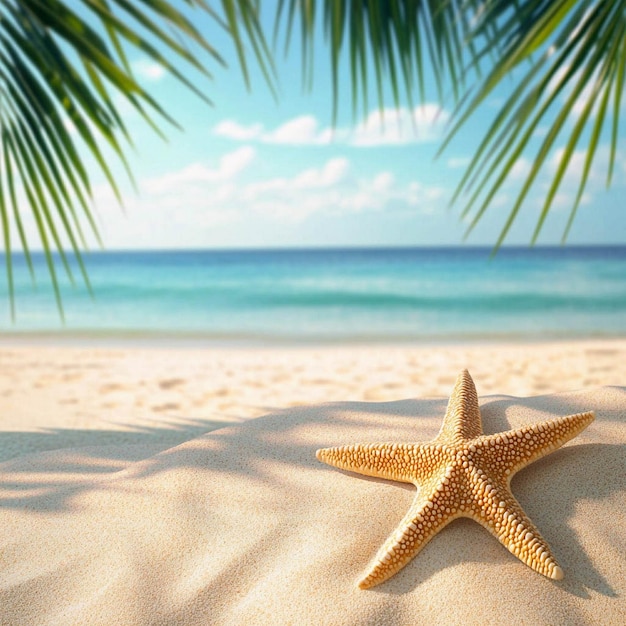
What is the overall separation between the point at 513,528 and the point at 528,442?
283 millimetres

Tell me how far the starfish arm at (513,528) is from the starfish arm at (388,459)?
160 mm

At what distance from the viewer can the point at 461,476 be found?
4.68 feet

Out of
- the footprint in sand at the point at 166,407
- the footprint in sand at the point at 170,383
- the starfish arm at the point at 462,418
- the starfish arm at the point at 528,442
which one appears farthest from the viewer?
the footprint in sand at the point at 170,383

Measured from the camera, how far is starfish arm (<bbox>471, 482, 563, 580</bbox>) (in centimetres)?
127

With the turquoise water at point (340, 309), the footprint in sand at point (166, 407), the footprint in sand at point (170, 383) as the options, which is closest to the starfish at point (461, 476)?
the footprint in sand at point (166, 407)

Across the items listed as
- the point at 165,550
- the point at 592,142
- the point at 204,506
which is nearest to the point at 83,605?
the point at 165,550

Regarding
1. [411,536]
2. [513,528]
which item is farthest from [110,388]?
[513,528]

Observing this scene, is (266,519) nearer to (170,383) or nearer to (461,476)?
(461,476)

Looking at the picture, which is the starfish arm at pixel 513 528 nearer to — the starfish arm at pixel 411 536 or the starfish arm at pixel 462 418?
the starfish arm at pixel 411 536

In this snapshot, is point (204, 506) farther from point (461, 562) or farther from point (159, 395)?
point (159, 395)

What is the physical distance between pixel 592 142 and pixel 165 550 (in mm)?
1517

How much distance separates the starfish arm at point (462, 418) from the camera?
1.60m

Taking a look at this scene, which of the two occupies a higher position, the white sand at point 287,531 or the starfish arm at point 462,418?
the starfish arm at point 462,418

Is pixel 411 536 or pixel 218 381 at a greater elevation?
pixel 411 536
